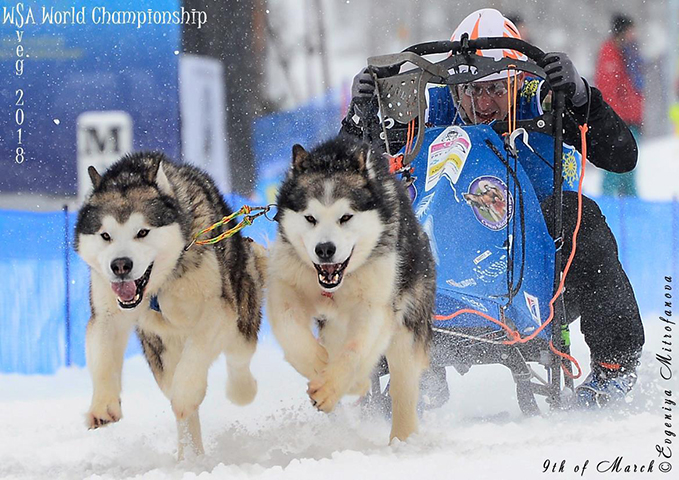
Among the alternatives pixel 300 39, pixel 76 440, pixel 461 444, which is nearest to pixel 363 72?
pixel 461 444

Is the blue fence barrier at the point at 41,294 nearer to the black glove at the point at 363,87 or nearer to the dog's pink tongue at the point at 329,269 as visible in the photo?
the black glove at the point at 363,87

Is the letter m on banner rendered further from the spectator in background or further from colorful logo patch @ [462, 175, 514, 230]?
the spectator in background

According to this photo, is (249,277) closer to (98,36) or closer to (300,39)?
(98,36)

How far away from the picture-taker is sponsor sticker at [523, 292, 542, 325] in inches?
118

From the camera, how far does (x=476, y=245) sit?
300 centimetres

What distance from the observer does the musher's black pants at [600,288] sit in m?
3.21

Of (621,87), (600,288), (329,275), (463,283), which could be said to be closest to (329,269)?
(329,275)

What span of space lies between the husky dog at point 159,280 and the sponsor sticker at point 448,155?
0.75 metres

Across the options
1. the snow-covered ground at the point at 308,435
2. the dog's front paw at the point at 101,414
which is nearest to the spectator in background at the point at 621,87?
the snow-covered ground at the point at 308,435

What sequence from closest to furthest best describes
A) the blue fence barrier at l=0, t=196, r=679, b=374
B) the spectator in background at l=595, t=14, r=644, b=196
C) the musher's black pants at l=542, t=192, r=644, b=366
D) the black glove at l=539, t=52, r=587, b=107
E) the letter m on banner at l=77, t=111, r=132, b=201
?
the black glove at l=539, t=52, r=587, b=107, the musher's black pants at l=542, t=192, r=644, b=366, the blue fence barrier at l=0, t=196, r=679, b=374, the letter m on banner at l=77, t=111, r=132, b=201, the spectator in background at l=595, t=14, r=644, b=196

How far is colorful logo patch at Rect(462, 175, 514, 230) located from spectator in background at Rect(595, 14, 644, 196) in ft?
11.5

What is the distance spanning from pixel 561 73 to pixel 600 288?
2.87 feet

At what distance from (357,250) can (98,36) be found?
363cm

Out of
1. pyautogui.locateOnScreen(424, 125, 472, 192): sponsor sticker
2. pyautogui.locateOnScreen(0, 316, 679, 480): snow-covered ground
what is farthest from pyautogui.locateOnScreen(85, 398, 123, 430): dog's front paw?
pyautogui.locateOnScreen(424, 125, 472, 192): sponsor sticker
